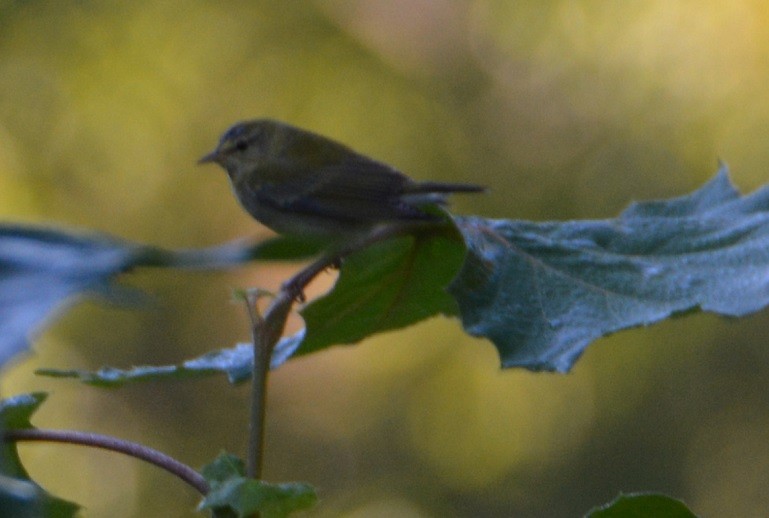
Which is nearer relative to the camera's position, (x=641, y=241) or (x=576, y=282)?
(x=576, y=282)

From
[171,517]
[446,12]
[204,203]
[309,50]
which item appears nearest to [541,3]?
[446,12]

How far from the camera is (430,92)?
7441 mm

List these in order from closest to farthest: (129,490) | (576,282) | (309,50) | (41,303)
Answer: (41,303) < (576,282) < (129,490) < (309,50)

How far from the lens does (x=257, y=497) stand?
975 mm

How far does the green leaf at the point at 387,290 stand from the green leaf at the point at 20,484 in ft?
1.51

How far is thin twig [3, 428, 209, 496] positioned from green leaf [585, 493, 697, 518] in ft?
1.38

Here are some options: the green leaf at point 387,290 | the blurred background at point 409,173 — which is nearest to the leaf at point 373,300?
the green leaf at point 387,290

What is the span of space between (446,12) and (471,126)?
35.4 inches

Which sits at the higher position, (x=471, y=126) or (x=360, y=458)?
(x=471, y=126)

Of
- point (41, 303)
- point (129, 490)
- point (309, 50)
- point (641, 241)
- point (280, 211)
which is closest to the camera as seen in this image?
point (41, 303)

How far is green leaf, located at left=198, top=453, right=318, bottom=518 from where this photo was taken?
3.18 ft

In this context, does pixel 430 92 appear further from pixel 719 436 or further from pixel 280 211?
pixel 280 211

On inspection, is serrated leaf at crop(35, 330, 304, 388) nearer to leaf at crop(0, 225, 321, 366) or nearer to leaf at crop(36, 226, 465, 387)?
leaf at crop(36, 226, 465, 387)

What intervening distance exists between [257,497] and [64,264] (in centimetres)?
63
